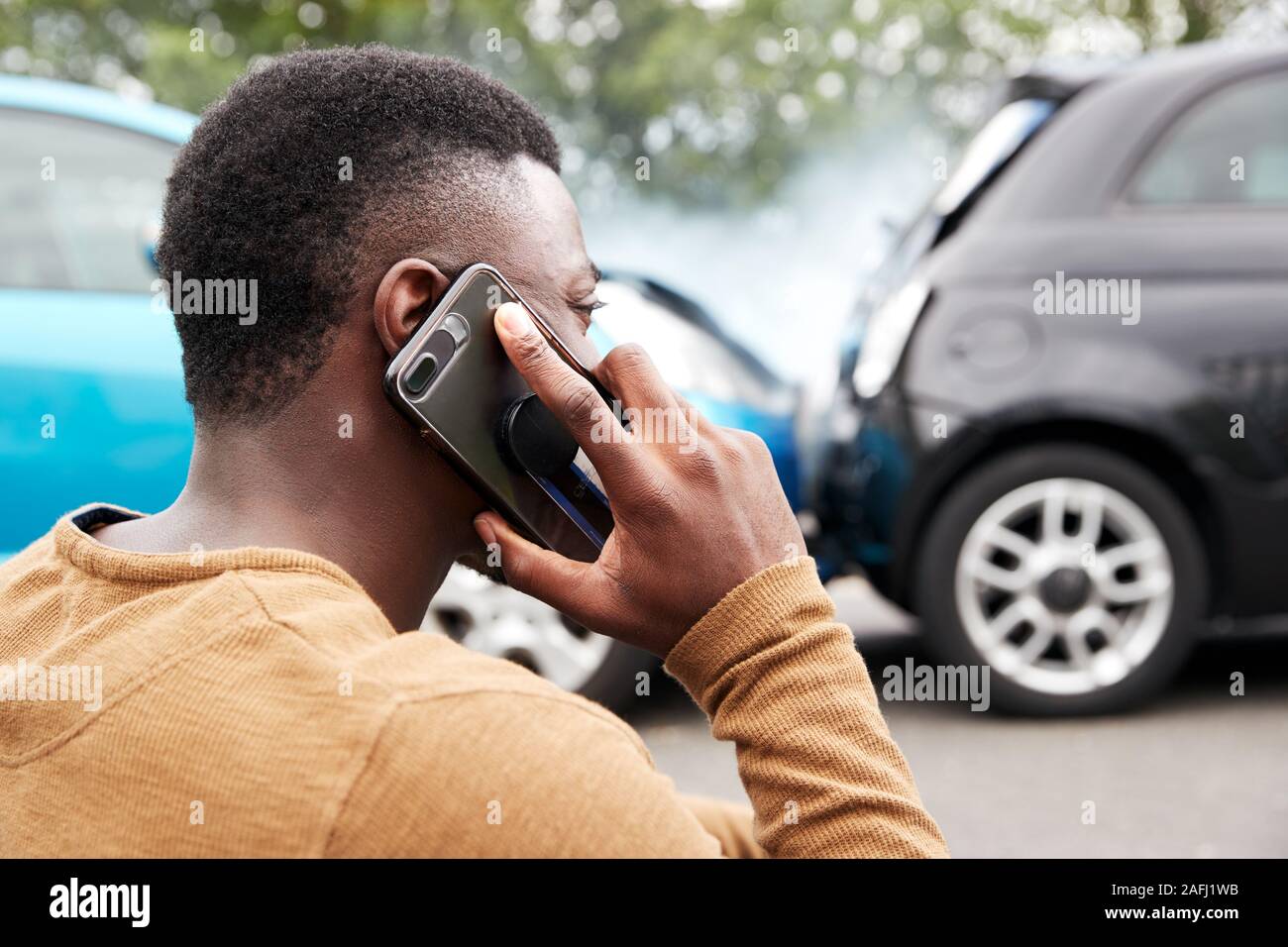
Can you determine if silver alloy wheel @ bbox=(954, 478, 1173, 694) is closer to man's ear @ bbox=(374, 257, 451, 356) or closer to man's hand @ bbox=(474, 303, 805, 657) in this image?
man's hand @ bbox=(474, 303, 805, 657)

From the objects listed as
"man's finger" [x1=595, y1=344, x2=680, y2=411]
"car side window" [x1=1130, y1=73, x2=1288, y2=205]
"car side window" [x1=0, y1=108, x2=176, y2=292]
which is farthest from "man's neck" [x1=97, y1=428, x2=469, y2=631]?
"car side window" [x1=1130, y1=73, x2=1288, y2=205]

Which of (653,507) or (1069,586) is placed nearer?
(653,507)

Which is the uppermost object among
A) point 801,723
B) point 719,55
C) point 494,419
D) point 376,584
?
point 719,55

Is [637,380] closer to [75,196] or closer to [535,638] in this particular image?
[535,638]

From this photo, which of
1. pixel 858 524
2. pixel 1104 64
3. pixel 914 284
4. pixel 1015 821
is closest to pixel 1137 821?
pixel 1015 821

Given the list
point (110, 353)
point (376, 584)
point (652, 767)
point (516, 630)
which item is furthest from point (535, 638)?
point (652, 767)

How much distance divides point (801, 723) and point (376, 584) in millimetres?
451

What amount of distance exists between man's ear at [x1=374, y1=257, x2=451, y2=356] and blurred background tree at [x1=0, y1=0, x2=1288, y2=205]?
13.9 metres

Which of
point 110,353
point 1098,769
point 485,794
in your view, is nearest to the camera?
point 485,794

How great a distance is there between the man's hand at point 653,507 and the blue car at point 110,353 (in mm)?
2214

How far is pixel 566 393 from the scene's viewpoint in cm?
142

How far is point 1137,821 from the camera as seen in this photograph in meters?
3.55

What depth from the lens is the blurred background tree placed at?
1584 cm
